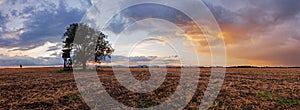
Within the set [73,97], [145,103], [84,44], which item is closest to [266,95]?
[145,103]

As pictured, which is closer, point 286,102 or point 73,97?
point 286,102

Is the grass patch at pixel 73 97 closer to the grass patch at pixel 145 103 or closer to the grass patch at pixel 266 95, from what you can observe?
the grass patch at pixel 145 103

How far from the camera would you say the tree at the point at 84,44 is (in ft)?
213

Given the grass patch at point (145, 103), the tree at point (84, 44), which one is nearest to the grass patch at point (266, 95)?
the grass patch at point (145, 103)

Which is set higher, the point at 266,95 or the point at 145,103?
the point at 266,95

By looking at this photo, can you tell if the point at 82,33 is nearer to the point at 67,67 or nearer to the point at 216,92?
the point at 67,67

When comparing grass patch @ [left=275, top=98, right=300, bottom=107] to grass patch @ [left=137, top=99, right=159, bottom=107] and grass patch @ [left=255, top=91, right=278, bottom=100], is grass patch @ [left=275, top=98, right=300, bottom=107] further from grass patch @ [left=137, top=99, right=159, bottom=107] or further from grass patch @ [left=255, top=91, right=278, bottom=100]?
grass patch @ [left=137, top=99, right=159, bottom=107]

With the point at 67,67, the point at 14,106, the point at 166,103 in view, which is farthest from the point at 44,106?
the point at 67,67

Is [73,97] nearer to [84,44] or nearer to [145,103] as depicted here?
[145,103]

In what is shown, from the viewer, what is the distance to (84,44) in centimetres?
6500

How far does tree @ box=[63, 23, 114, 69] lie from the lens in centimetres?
6481

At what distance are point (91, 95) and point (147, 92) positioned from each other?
170 inches

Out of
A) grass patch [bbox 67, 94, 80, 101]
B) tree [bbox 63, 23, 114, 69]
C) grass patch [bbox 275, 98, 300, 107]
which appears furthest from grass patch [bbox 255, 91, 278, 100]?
tree [bbox 63, 23, 114, 69]

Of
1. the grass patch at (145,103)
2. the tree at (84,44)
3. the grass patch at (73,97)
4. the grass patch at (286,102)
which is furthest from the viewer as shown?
the tree at (84,44)
